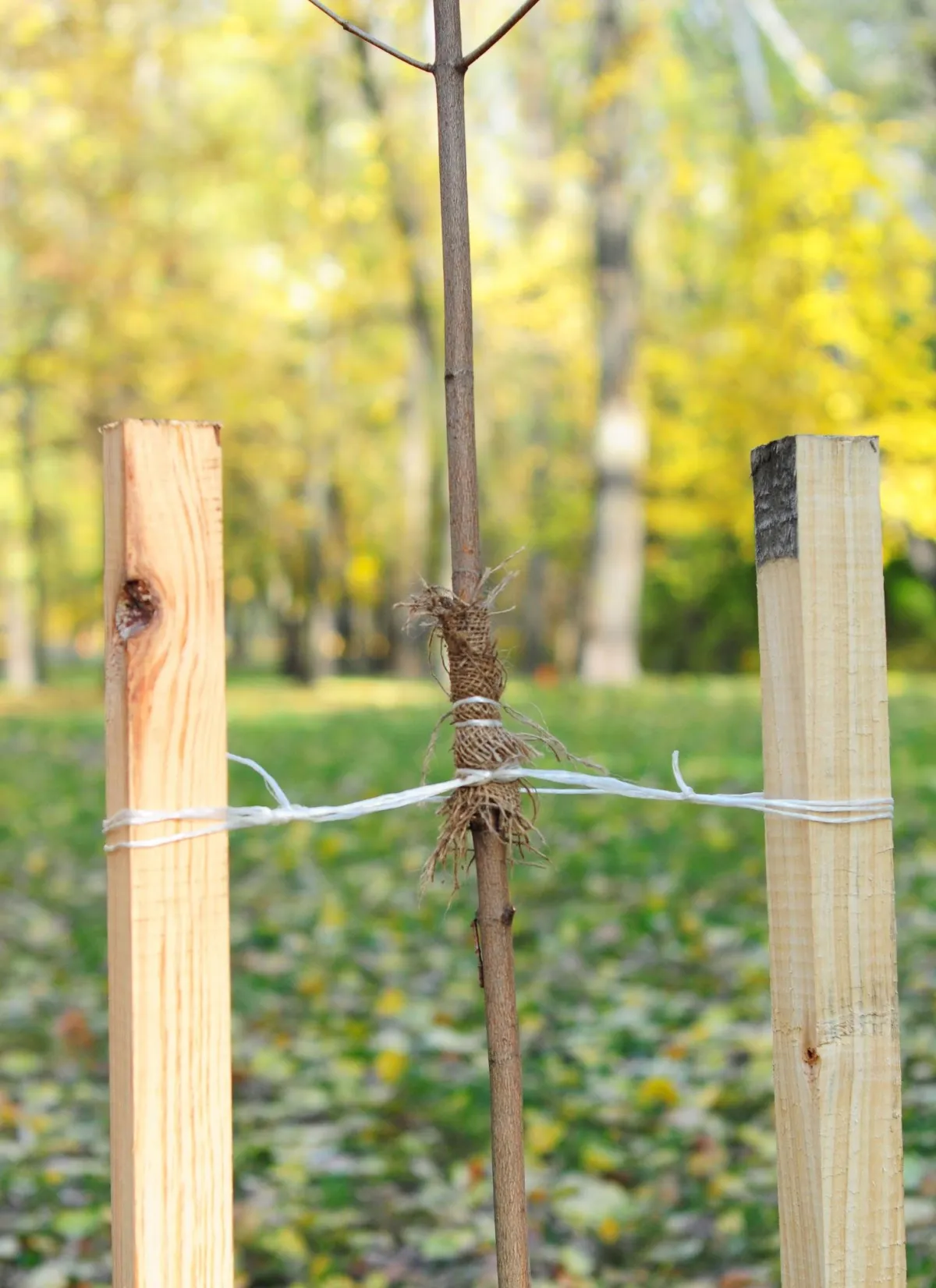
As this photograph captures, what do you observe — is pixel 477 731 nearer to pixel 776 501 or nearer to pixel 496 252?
pixel 776 501

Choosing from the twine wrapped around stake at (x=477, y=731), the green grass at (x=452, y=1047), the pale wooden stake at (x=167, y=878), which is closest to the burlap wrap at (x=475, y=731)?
the twine wrapped around stake at (x=477, y=731)

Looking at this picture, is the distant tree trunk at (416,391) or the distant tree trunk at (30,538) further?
the distant tree trunk at (30,538)

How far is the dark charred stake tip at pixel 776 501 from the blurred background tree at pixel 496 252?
854cm

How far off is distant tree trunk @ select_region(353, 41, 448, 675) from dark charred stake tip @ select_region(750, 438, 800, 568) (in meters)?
9.05

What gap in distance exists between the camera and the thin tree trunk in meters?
1.47

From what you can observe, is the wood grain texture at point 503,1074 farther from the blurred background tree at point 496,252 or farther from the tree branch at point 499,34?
the blurred background tree at point 496,252

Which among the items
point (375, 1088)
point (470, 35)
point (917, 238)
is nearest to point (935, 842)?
point (375, 1088)

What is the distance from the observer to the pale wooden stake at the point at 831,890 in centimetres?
139

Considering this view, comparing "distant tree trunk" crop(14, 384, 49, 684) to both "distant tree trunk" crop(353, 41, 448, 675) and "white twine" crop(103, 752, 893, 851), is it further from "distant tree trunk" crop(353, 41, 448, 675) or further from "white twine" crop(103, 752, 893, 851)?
"white twine" crop(103, 752, 893, 851)

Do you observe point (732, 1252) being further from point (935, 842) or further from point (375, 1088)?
point (935, 842)

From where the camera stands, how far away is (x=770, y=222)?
1250cm

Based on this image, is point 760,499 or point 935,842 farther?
point 935,842

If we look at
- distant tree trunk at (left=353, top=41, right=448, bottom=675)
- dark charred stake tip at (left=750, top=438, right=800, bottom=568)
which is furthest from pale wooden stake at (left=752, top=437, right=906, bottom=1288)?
distant tree trunk at (left=353, top=41, right=448, bottom=675)

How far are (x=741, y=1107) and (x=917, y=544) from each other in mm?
10632
